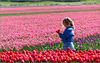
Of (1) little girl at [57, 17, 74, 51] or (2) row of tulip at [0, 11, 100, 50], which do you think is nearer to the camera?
(1) little girl at [57, 17, 74, 51]

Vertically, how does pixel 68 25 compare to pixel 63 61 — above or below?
above

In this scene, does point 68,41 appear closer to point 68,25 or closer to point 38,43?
point 68,25

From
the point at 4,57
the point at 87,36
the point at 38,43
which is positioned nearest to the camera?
the point at 4,57

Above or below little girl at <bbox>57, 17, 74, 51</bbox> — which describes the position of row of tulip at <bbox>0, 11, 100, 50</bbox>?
below

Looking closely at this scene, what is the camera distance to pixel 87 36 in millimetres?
11820

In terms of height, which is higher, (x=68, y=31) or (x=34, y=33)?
(x=68, y=31)

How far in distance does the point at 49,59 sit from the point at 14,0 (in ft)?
355

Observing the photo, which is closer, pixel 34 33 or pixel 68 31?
pixel 68 31

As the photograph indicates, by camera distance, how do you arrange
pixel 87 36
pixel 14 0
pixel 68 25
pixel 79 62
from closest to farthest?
pixel 79 62 → pixel 68 25 → pixel 87 36 → pixel 14 0

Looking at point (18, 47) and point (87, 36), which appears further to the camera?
point (87, 36)

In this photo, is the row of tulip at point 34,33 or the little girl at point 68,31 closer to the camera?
the little girl at point 68,31

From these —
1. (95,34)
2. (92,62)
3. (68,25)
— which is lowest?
(95,34)

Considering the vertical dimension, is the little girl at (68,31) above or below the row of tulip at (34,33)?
above

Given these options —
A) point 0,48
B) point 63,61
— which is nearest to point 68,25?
point 63,61
